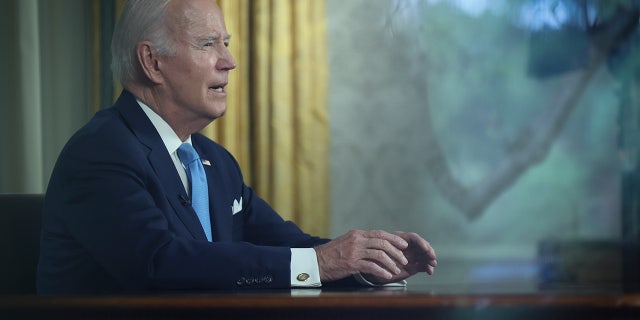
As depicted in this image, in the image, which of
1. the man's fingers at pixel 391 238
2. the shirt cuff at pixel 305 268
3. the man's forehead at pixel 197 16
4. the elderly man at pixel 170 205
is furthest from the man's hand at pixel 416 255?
the man's forehead at pixel 197 16

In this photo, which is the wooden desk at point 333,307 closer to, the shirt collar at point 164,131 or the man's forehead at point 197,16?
the shirt collar at point 164,131

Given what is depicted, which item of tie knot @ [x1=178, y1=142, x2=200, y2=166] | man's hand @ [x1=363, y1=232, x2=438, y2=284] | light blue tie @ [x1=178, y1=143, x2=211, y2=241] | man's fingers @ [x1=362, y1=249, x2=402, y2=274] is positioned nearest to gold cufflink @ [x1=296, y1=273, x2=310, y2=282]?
man's fingers @ [x1=362, y1=249, x2=402, y2=274]

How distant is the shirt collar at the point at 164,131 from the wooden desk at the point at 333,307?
880 mm

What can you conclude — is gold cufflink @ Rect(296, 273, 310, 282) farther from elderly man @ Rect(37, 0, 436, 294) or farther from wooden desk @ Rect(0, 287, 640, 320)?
wooden desk @ Rect(0, 287, 640, 320)

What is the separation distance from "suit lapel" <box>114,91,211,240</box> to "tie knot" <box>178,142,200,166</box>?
4.2 inches

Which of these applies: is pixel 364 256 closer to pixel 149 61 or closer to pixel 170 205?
pixel 170 205

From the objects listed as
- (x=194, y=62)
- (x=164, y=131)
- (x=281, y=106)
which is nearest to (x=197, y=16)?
(x=194, y=62)

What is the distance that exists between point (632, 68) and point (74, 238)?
1116 millimetres

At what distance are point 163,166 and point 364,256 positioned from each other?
1.61ft

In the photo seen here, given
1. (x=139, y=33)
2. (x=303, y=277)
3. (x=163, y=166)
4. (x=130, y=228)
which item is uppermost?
(x=139, y=33)

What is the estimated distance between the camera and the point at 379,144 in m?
3.70

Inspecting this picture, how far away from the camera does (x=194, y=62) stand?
1.99m

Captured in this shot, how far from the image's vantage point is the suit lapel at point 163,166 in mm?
1758

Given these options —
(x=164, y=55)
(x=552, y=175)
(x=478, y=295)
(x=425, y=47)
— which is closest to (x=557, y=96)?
(x=552, y=175)
